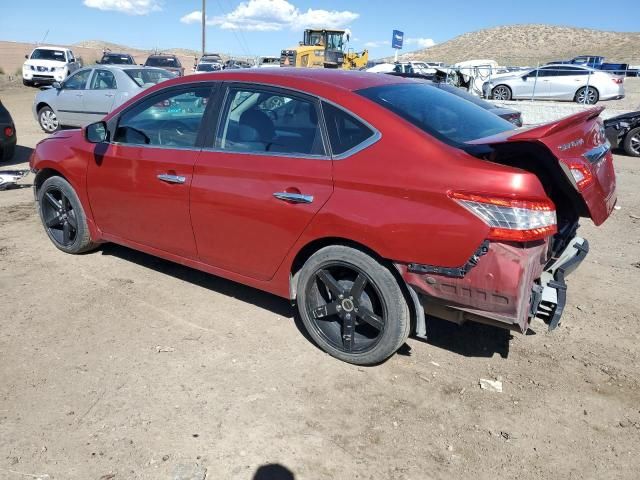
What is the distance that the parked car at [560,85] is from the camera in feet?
64.1

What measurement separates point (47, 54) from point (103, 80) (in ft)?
54.8

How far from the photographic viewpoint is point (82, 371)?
326 centimetres

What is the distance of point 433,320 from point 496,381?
2.69ft

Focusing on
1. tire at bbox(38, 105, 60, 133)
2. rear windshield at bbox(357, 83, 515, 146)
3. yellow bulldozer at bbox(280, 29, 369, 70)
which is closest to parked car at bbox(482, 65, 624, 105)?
yellow bulldozer at bbox(280, 29, 369, 70)

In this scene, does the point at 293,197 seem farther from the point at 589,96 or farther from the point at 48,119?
the point at 589,96

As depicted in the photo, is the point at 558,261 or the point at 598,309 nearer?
the point at 558,261

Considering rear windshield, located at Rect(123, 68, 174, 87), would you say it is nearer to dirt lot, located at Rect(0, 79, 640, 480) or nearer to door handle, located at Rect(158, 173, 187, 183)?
dirt lot, located at Rect(0, 79, 640, 480)

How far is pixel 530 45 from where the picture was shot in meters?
93.2

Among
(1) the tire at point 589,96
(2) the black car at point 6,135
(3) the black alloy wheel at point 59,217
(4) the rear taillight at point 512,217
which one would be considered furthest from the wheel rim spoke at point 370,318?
(1) the tire at point 589,96

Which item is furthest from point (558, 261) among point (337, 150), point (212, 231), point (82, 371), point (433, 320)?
point (82, 371)

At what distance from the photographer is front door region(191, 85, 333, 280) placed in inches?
129

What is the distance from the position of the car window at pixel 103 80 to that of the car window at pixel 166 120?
795cm

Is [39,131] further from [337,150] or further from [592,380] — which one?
[592,380]

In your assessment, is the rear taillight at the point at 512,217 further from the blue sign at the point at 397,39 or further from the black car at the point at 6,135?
the blue sign at the point at 397,39
